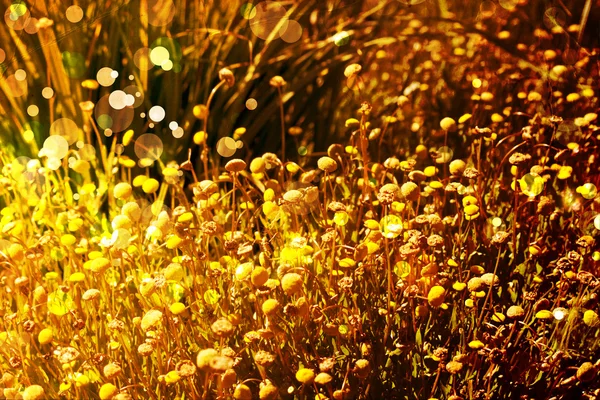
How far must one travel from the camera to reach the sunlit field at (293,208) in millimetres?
1251

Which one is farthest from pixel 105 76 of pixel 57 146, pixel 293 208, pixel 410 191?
pixel 410 191

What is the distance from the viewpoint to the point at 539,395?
129cm

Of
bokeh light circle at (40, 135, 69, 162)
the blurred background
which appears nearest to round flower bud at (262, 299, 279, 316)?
the blurred background

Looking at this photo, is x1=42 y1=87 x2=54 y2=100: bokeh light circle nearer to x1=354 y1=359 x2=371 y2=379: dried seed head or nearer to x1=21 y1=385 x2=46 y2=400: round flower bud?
x1=21 y1=385 x2=46 y2=400: round flower bud

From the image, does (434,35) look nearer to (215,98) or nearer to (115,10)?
(215,98)

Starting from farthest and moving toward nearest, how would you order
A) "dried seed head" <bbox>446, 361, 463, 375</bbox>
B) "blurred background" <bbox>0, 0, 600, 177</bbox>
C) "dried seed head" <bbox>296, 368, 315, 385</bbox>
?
"blurred background" <bbox>0, 0, 600, 177</bbox> < "dried seed head" <bbox>446, 361, 463, 375</bbox> < "dried seed head" <bbox>296, 368, 315, 385</bbox>

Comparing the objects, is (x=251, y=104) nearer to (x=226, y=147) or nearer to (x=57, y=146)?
(x=226, y=147)

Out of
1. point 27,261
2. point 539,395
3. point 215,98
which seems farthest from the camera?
point 215,98

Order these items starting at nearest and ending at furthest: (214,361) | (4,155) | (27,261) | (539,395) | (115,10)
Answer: (214,361) → (539,395) → (27,261) → (4,155) → (115,10)

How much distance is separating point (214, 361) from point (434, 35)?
1.46 m

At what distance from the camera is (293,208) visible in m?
1.50

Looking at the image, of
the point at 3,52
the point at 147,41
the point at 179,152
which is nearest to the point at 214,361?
the point at 179,152

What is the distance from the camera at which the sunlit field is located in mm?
1251

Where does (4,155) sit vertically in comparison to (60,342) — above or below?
above
